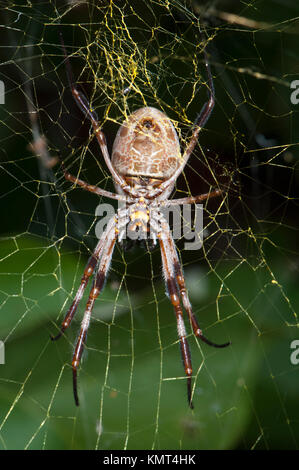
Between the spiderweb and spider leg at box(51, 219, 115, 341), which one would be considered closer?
the spiderweb

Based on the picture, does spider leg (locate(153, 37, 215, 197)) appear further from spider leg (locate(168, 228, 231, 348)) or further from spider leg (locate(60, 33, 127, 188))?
spider leg (locate(168, 228, 231, 348))

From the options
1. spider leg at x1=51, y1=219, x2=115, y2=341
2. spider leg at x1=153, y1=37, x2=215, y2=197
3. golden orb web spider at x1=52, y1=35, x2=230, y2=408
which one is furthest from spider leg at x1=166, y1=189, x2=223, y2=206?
spider leg at x1=51, y1=219, x2=115, y2=341

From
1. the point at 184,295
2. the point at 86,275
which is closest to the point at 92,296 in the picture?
the point at 86,275

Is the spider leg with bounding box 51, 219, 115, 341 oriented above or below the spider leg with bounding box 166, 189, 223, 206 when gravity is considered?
below

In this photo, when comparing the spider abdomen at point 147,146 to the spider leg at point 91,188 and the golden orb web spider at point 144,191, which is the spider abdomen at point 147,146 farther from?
the spider leg at point 91,188

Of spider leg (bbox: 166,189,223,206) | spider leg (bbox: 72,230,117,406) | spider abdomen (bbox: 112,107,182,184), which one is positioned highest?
spider abdomen (bbox: 112,107,182,184)

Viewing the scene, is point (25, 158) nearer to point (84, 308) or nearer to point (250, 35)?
point (84, 308)

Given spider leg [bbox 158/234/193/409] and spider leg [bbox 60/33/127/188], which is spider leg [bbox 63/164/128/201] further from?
spider leg [bbox 158/234/193/409]

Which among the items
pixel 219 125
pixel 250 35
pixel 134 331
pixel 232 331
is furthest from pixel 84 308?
pixel 250 35

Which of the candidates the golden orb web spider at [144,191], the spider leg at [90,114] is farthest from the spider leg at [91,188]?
the spider leg at [90,114]
